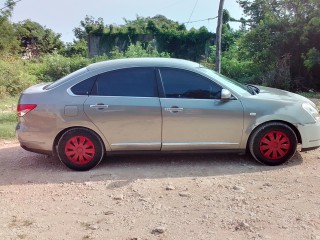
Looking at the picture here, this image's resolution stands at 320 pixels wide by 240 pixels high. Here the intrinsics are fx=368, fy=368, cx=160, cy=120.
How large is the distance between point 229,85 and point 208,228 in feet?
7.92

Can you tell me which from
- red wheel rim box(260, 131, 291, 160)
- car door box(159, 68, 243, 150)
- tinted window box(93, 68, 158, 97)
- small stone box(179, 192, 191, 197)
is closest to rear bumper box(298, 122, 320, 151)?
red wheel rim box(260, 131, 291, 160)

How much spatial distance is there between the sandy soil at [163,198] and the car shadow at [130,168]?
0.01 metres

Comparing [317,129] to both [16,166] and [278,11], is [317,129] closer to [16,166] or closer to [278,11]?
[16,166]

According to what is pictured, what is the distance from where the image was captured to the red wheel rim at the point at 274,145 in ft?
16.8

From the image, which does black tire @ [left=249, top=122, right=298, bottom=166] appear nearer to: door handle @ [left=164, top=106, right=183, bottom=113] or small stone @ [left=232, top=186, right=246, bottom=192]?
small stone @ [left=232, top=186, right=246, bottom=192]

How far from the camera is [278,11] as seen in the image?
44.2ft

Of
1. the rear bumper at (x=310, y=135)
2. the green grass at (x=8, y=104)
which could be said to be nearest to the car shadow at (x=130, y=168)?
the rear bumper at (x=310, y=135)

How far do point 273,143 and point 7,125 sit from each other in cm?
559

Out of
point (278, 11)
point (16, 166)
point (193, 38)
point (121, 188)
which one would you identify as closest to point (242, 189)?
point (121, 188)

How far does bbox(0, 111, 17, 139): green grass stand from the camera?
23.5 ft

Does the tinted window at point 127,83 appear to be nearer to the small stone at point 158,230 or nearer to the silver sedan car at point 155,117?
the silver sedan car at point 155,117

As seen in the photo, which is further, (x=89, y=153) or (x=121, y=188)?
(x=89, y=153)

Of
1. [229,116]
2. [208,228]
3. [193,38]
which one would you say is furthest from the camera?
[193,38]

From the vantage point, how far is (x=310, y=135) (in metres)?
5.14
